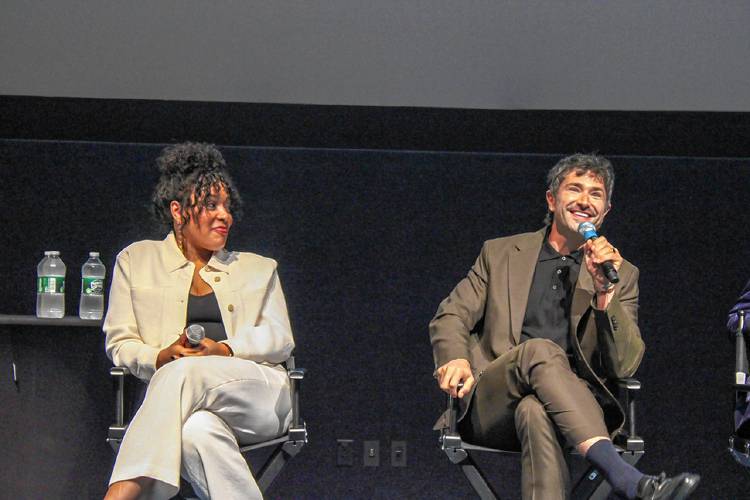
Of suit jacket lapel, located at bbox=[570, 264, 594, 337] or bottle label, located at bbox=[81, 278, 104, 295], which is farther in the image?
bottle label, located at bbox=[81, 278, 104, 295]

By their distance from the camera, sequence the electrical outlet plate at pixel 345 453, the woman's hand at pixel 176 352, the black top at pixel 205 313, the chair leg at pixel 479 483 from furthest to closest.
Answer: the electrical outlet plate at pixel 345 453 → the black top at pixel 205 313 → the woman's hand at pixel 176 352 → the chair leg at pixel 479 483

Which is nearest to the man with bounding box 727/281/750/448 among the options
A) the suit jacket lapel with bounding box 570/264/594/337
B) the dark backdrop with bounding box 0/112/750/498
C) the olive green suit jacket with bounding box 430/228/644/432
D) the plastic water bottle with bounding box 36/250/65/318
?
the olive green suit jacket with bounding box 430/228/644/432

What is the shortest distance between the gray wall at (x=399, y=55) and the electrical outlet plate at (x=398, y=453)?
146cm

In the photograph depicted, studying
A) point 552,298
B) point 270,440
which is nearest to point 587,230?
point 552,298

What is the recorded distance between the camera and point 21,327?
10.3 feet

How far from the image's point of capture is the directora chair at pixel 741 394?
2.70m

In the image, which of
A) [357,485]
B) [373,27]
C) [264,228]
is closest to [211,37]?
[373,27]

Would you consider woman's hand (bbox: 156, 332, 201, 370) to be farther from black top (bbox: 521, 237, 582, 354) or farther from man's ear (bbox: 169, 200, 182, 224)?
black top (bbox: 521, 237, 582, 354)

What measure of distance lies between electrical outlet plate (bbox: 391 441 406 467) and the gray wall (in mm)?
1458

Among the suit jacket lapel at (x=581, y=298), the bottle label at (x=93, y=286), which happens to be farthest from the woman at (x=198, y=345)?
the suit jacket lapel at (x=581, y=298)

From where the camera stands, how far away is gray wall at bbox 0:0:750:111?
3145 millimetres

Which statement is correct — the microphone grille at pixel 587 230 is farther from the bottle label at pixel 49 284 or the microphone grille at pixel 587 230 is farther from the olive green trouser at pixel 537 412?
the bottle label at pixel 49 284

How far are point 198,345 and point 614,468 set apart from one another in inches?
48.7

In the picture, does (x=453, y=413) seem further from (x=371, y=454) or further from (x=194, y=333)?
(x=371, y=454)
